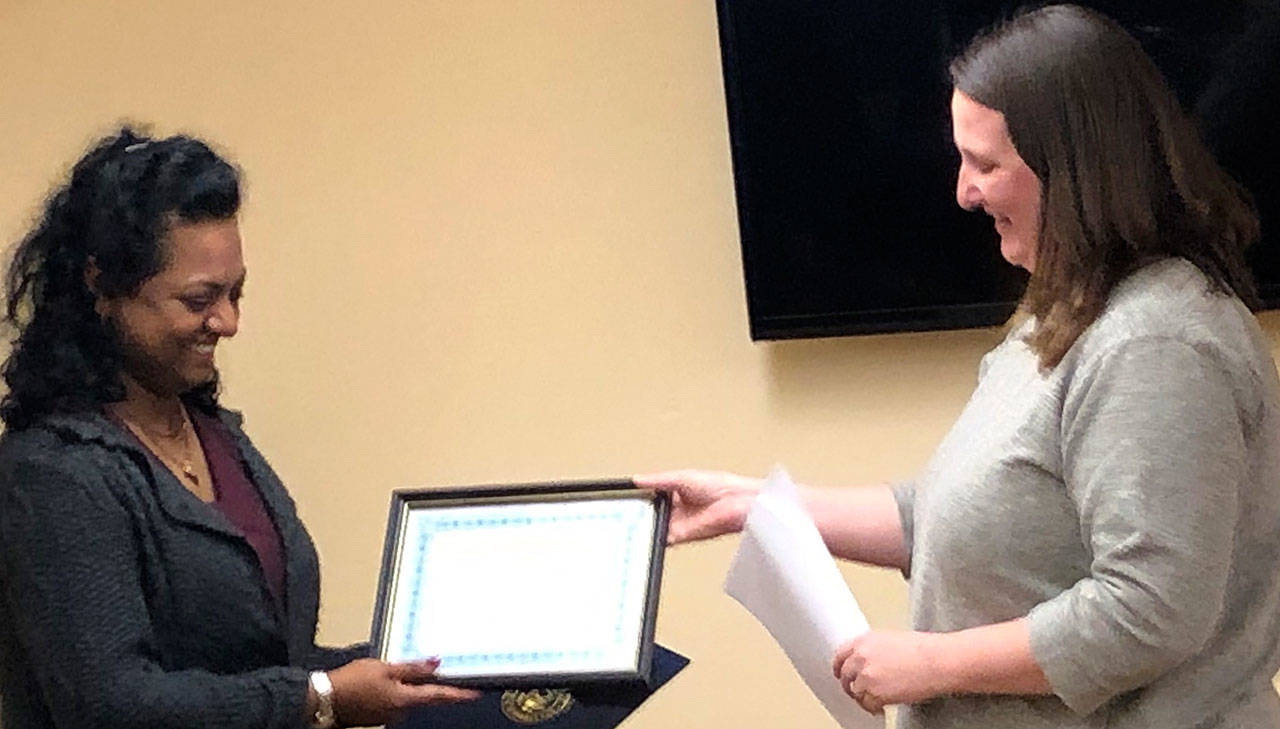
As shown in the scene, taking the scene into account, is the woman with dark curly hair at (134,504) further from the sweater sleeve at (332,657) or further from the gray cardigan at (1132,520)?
the gray cardigan at (1132,520)

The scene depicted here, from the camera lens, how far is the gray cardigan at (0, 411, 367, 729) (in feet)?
4.99

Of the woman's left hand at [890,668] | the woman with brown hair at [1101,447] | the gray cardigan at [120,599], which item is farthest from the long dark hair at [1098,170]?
the gray cardigan at [120,599]

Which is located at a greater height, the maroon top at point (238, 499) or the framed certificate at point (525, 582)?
the maroon top at point (238, 499)

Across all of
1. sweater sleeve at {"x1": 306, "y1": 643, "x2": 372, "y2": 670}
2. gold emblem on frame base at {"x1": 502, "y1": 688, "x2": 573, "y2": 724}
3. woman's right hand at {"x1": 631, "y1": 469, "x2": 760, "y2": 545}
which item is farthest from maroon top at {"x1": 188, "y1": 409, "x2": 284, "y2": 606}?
woman's right hand at {"x1": 631, "y1": 469, "x2": 760, "y2": 545}

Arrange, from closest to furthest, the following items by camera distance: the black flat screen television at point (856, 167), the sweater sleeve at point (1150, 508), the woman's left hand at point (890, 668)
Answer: the sweater sleeve at point (1150, 508) → the woman's left hand at point (890, 668) → the black flat screen television at point (856, 167)

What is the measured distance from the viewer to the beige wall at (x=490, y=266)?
93.3 inches

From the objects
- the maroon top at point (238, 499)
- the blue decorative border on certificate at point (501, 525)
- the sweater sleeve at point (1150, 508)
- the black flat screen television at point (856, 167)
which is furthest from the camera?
the black flat screen television at point (856, 167)

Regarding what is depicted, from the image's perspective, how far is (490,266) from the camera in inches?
96.9

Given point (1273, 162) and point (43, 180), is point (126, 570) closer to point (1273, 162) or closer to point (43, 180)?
point (43, 180)

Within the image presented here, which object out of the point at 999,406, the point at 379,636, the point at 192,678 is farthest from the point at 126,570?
the point at 999,406

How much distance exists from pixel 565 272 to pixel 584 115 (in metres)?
0.24

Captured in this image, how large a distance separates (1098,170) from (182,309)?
922 mm

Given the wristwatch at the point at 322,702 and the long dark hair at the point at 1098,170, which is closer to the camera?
the long dark hair at the point at 1098,170

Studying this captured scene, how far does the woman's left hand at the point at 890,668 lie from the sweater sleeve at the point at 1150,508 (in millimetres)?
128
